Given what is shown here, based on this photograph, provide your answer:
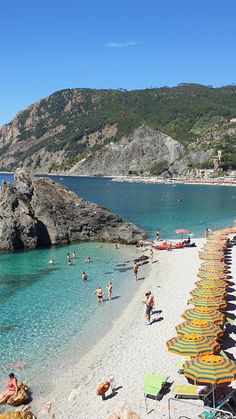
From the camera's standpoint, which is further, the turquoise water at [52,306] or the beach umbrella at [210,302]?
the beach umbrella at [210,302]

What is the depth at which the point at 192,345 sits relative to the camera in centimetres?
1600

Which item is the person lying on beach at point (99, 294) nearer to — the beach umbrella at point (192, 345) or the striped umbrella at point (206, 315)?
the striped umbrella at point (206, 315)

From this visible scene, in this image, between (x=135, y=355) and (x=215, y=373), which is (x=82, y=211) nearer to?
(x=135, y=355)

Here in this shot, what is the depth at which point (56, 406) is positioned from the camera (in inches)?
591

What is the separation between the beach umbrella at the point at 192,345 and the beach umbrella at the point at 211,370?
3.88 feet

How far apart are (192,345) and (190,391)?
1857 mm

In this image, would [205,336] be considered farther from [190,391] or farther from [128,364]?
[128,364]

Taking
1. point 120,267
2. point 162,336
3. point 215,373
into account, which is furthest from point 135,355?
point 120,267

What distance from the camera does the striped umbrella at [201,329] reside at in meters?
17.1

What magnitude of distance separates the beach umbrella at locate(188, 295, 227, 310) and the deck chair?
656 centimetres

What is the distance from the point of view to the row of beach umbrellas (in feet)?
45.2

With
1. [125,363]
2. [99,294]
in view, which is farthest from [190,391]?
[99,294]

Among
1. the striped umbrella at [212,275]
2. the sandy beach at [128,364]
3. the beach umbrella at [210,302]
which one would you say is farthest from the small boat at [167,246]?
the beach umbrella at [210,302]

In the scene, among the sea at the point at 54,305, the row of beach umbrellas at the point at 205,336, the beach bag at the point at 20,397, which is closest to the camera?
the row of beach umbrellas at the point at 205,336
